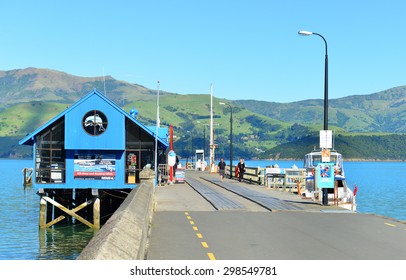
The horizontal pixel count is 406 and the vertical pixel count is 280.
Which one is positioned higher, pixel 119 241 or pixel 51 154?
pixel 51 154

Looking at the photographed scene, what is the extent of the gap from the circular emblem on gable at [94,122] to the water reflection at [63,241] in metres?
7.39

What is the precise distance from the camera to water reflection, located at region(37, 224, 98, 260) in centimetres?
3688

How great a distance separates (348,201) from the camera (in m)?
49.0

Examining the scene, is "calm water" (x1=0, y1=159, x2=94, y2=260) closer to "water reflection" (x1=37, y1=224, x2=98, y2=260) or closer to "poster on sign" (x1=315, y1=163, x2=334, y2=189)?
"water reflection" (x1=37, y1=224, x2=98, y2=260)

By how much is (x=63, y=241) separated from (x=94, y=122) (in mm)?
9747

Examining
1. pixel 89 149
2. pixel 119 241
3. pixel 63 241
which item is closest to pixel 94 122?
pixel 89 149

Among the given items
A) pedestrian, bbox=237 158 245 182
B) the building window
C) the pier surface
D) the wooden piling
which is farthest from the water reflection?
pedestrian, bbox=237 158 245 182

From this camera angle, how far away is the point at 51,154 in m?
48.6

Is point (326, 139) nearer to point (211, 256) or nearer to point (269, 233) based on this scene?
point (269, 233)

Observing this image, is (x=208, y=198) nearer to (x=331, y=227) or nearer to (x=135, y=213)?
(x=331, y=227)

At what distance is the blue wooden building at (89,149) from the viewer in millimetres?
47812

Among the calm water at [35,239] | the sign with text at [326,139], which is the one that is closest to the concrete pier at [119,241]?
the sign with text at [326,139]

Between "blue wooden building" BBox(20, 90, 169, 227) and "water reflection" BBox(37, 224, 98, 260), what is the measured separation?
4.21 feet

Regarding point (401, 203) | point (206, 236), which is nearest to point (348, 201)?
point (206, 236)
